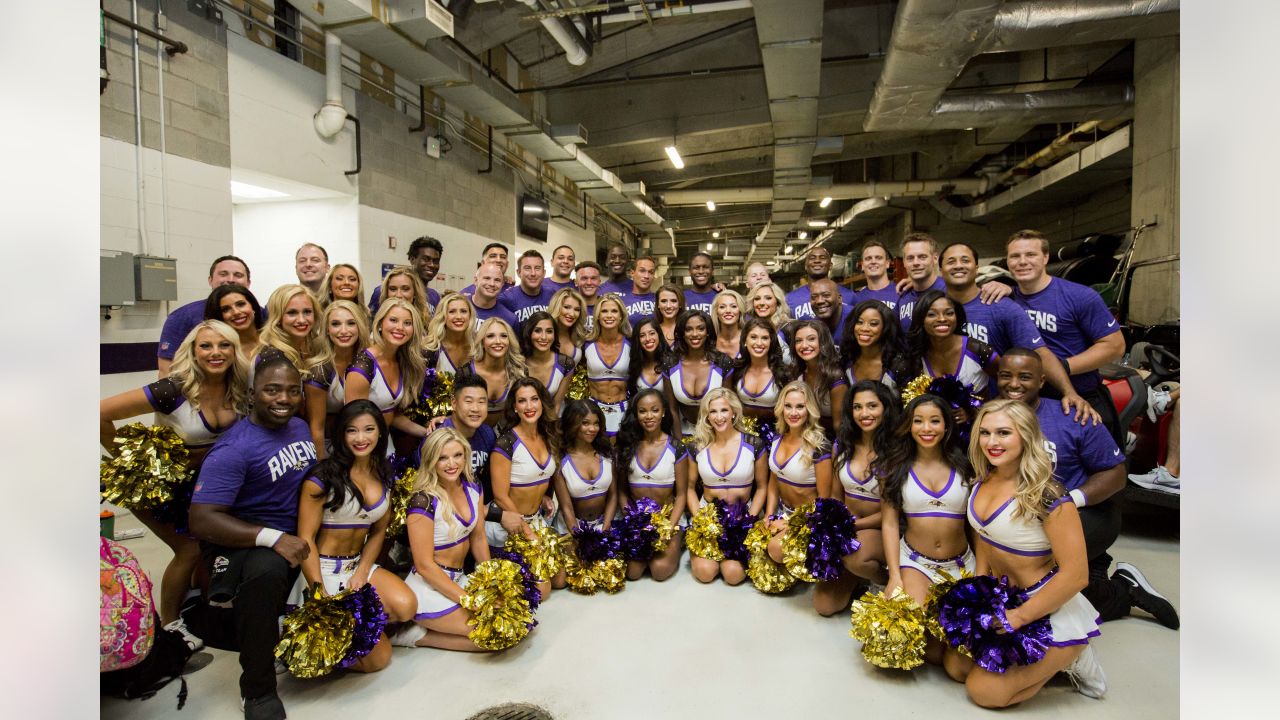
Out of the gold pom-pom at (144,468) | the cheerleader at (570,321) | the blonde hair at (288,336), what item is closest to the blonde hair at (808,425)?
the cheerleader at (570,321)

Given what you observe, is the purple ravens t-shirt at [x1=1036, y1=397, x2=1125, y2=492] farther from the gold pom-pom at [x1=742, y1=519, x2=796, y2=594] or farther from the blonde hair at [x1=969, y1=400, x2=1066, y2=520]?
the gold pom-pom at [x1=742, y1=519, x2=796, y2=594]

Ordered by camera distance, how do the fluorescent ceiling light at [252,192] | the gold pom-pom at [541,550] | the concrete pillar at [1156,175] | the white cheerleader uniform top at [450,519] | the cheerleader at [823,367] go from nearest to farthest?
the white cheerleader uniform top at [450,519]
the gold pom-pom at [541,550]
the cheerleader at [823,367]
the fluorescent ceiling light at [252,192]
the concrete pillar at [1156,175]

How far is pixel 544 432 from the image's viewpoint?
150 inches

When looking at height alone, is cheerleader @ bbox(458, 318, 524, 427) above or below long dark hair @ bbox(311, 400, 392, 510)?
above

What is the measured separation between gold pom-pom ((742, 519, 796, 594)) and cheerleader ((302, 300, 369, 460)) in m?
2.32

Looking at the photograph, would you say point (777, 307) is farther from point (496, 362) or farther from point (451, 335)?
point (451, 335)

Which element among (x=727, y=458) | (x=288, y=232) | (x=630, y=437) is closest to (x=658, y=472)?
(x=630, y=437)

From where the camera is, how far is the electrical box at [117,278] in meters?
4.31

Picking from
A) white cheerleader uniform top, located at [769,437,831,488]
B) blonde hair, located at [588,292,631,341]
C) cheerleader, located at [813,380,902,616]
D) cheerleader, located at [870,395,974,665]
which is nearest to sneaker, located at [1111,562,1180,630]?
cheerleader, located at [870,395,974,665]

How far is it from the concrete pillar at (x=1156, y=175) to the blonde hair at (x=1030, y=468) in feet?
18.5

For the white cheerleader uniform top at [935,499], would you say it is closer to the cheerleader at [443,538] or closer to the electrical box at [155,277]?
the cheerleader at [443,538]

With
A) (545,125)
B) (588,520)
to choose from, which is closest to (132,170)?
(588,520)

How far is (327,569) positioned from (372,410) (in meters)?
0.73

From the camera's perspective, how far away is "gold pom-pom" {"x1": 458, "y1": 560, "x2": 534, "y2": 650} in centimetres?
277
